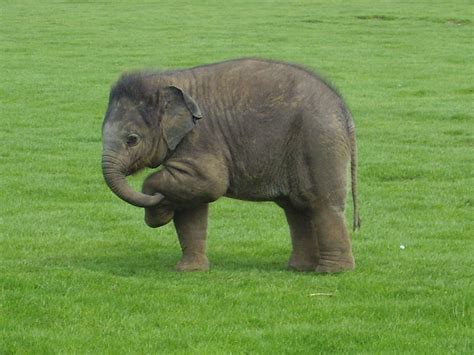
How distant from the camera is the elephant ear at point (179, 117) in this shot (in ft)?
36.3

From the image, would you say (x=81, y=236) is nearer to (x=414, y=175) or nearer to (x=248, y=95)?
(x=248, y=95)

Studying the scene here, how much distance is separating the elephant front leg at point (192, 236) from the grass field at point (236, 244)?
163 millimetres

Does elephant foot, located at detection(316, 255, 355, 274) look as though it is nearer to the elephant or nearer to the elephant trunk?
the elephant

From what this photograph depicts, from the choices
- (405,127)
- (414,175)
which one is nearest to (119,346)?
(414,175)

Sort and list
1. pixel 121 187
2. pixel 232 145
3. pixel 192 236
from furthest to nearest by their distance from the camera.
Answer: pixel 192 236
pixel 232 145
pixel 121 187

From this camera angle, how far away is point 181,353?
8477 mm

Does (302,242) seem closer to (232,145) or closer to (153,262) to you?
(232,145)

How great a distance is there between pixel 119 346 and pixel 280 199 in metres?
3.31

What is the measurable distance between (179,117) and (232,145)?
53cm

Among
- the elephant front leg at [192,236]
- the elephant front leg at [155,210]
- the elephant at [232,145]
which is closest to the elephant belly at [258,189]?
the elephant at [232,145]

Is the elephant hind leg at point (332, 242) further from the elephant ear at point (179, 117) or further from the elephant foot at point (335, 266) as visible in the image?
the elephant ear at point (179, 117)

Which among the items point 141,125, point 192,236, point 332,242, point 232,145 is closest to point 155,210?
point 192,236

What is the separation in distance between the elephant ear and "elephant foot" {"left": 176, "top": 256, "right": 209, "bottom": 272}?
1.02 m

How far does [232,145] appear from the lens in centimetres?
1122
